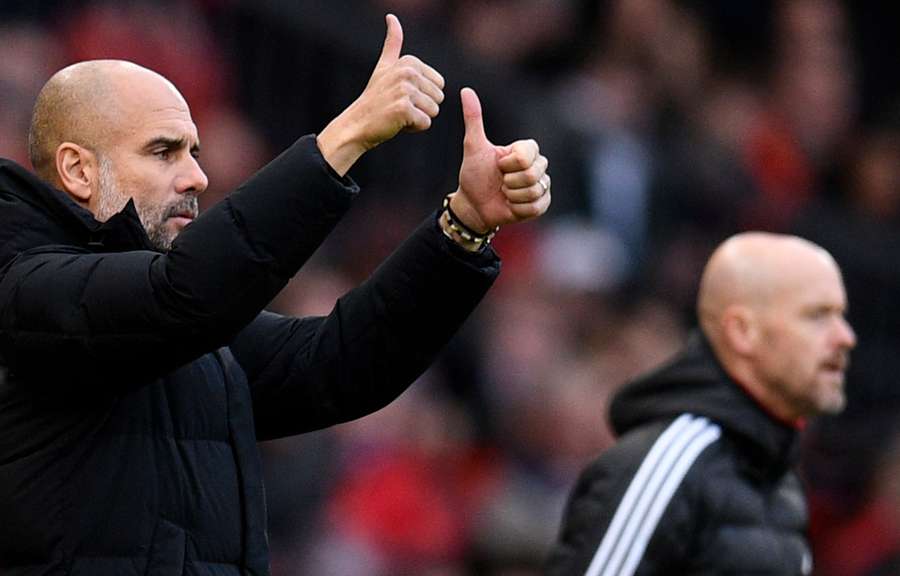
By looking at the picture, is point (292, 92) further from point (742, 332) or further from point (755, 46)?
point (755, 46)

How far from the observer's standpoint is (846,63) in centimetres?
1105

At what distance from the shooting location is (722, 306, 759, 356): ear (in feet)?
16.6

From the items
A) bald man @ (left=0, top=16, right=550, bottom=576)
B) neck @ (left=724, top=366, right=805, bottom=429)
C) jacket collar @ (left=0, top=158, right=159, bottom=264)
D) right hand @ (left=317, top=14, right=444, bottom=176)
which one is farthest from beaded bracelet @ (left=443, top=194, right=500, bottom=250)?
neck @ (left=724, top=366, right=805, bottom=429)

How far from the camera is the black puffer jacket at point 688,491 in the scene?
4.54 meters

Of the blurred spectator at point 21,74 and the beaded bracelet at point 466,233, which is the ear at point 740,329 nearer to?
the beaded bracelet at point 466,233

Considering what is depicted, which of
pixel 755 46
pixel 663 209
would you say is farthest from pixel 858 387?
pixel 755 46

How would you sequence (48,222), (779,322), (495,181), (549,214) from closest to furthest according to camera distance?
(48,222)
(495,181)
(779,322)
(549,214)

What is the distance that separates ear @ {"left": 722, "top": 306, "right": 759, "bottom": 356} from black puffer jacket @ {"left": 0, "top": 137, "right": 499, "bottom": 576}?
175cm

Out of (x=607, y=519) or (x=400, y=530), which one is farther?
(x=400, y=530)

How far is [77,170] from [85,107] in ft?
0.37

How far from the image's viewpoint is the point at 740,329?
5.10 meters

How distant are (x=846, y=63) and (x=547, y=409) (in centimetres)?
412

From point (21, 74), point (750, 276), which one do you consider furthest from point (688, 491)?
point (21, 74)

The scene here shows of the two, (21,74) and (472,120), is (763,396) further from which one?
(21,74)
